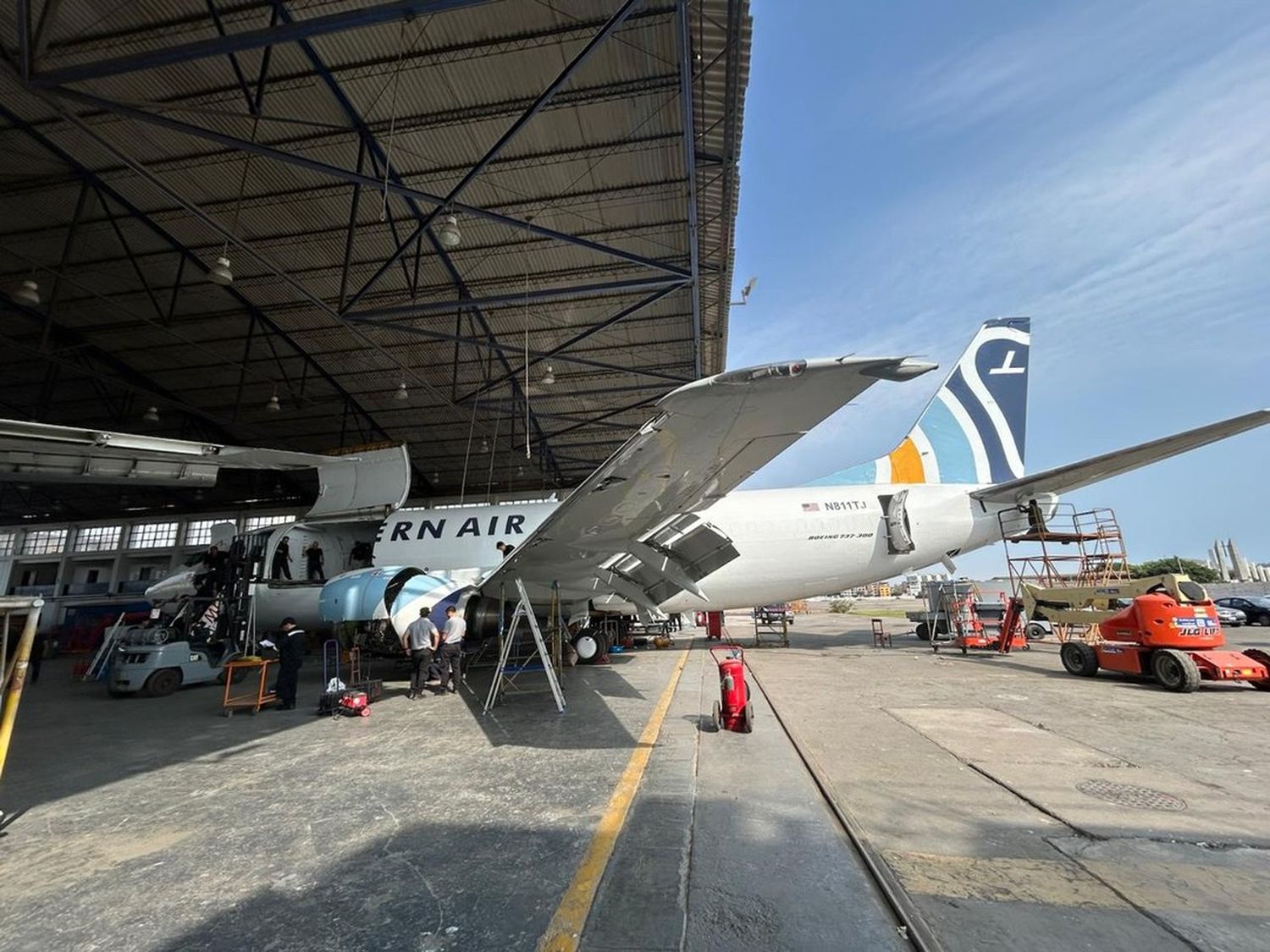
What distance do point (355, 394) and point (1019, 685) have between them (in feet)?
71.0

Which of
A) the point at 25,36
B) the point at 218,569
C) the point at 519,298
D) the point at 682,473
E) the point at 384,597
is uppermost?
the point at 25,36

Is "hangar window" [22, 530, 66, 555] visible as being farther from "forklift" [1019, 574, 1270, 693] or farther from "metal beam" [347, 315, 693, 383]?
"forklift" [1019, 574, 1270, 693]

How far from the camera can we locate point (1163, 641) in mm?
8516

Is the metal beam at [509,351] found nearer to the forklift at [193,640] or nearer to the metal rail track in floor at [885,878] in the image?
the forklift at [193,640]

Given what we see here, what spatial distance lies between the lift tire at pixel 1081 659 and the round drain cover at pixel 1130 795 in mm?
6889

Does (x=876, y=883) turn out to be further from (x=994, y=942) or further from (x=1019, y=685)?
(x=1019, y=685)

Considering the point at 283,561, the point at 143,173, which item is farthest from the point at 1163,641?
the point at 143,173

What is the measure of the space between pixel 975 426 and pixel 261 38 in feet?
51.9

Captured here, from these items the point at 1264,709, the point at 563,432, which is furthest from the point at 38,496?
the point at 1264,709

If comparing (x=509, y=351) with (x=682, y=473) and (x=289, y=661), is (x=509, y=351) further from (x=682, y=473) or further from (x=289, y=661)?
(x=682, y=473)

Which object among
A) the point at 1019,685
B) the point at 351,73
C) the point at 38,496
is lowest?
the point at 1019,685

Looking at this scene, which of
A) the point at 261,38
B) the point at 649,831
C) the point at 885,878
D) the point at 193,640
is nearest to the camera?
the point at 885,878

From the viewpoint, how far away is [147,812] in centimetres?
399

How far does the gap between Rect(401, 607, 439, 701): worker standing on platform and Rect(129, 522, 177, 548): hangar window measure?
3405cm
